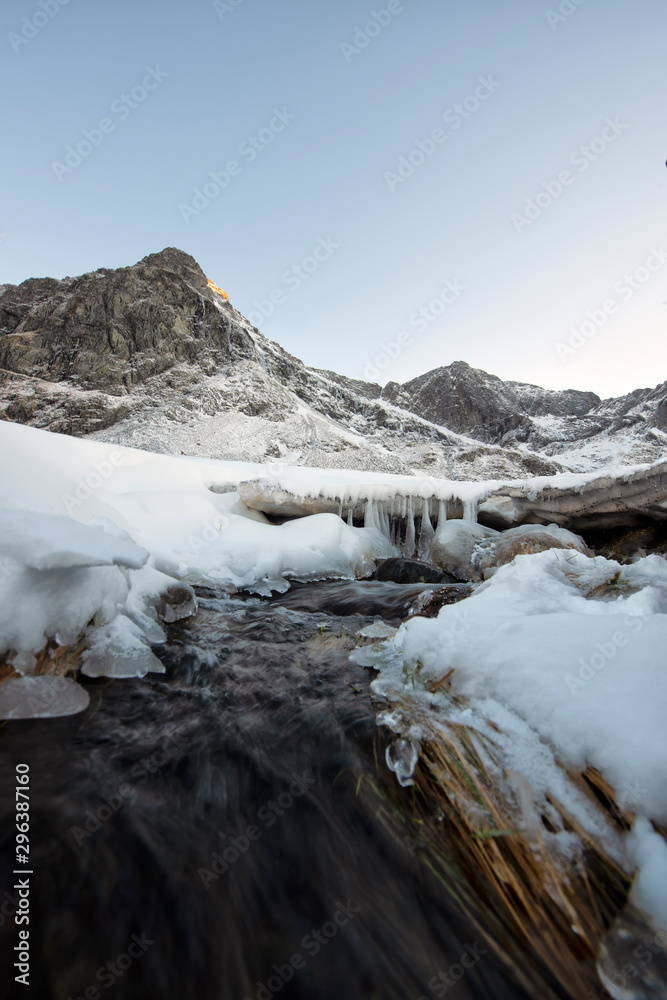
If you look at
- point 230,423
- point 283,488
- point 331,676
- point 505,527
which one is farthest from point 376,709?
point 230,423

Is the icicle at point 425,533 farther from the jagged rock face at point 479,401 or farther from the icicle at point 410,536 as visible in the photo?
the jagged rock face at point 479,401

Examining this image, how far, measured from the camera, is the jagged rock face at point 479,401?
5100 cm

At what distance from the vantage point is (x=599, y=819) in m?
1.09

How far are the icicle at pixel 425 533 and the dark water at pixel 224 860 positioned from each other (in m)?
5.50

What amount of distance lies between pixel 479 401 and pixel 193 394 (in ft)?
139

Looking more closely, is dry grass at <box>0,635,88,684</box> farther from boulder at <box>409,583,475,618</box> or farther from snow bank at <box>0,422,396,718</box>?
boulder at <box>409,583,475,618</box>

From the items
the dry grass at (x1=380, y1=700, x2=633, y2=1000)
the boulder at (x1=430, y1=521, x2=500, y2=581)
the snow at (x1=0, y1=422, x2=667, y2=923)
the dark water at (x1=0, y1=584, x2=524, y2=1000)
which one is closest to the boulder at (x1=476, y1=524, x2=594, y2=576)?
the boulder at (x1=430, y1=521, x2=500, y2=581)

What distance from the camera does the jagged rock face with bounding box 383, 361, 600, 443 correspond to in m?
51.0

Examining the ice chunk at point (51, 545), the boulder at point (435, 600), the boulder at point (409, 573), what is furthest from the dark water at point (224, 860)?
the boulder at point (409, 573)

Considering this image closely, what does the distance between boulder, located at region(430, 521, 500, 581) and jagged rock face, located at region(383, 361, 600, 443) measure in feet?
153

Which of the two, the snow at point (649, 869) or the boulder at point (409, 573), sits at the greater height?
the snow at point (649, 869)

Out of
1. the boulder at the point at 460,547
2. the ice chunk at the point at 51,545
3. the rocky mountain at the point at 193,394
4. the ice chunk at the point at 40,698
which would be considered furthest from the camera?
the rocky mountain at the point at 193,394

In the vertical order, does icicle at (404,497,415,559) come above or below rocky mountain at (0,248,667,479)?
below

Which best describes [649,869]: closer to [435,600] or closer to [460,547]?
[435,600]
